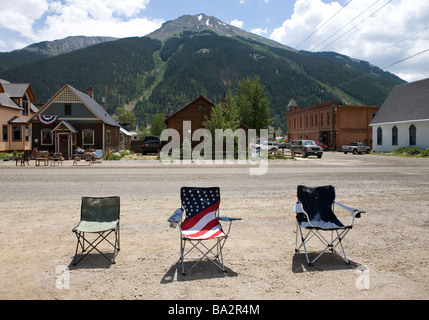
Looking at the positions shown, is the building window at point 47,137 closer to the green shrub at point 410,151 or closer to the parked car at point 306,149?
the parked car at point 306,149

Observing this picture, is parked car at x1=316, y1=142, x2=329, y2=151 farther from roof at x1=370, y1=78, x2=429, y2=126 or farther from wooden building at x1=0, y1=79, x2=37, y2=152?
wooden building at x1=0, y1=79, x2=37, y2=152

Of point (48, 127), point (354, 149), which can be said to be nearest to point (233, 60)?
point (354, 149)

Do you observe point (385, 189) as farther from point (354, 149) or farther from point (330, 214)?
point (354, 149)

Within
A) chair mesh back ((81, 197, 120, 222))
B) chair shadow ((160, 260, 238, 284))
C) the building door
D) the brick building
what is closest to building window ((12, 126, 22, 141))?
the building door

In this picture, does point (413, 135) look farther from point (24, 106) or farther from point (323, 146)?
point (24, 106)

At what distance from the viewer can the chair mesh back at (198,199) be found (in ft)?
19.1

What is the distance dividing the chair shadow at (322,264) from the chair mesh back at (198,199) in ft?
5.37

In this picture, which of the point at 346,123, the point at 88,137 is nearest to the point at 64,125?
the point at 88,137

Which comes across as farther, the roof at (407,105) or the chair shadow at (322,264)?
the roof at (407,105)

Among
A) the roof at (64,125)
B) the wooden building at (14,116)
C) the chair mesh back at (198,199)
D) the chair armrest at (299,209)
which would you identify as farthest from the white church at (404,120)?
the wooden building at (14,116)

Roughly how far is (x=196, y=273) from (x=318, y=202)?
265cm

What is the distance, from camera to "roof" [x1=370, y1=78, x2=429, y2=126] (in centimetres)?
4459

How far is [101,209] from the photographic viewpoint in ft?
19.0
